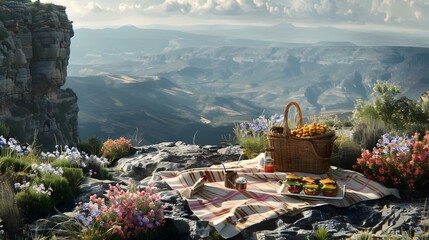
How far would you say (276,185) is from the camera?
8.42m

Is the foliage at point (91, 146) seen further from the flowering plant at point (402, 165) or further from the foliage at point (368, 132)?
the flowering plant at point (402, 165)

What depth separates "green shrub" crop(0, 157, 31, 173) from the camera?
825 centimetres

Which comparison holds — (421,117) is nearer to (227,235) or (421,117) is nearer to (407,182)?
(407,182)

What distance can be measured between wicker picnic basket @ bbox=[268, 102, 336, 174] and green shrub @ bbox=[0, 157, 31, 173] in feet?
15.8

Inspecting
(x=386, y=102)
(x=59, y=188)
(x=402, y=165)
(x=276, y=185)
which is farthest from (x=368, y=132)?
(x=59, y=188)

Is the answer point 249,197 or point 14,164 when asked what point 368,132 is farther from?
point 14,164

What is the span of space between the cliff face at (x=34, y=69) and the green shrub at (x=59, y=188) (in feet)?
182

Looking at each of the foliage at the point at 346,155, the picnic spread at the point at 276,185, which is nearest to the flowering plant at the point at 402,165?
the picnic spread at the point at 276,185

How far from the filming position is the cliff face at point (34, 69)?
61.2m


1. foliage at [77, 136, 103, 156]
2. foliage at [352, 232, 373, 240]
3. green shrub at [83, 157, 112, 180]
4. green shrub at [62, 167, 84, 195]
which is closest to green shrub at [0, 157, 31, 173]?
green shrub at [62, 167, 84, 195]

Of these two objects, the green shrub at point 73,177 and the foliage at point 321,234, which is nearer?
the foliage at point 321,234

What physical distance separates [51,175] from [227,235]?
10.6ft

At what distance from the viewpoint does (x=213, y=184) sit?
→ 8398mm

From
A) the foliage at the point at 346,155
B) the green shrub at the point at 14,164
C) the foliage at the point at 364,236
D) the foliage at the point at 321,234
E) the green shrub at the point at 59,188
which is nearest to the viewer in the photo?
the foliage at the point at 364,236
